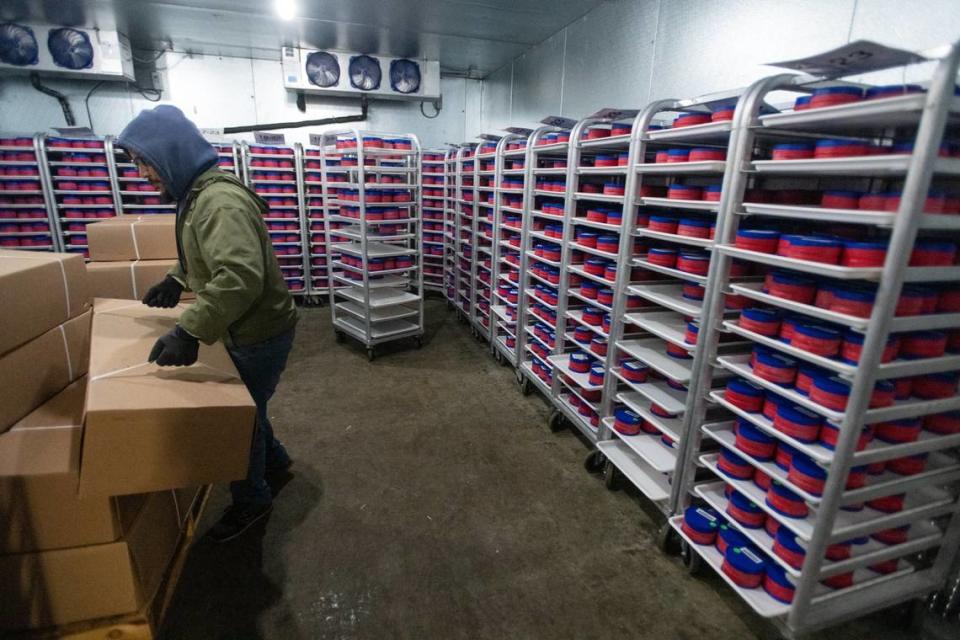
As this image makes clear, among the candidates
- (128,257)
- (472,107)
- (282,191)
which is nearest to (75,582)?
(128,257)

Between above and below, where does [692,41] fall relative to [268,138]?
above

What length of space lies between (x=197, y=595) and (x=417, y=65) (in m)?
6.03

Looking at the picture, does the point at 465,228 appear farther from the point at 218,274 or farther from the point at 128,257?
the point at 218,274

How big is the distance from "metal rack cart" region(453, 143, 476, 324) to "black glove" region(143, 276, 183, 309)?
2.89 meters

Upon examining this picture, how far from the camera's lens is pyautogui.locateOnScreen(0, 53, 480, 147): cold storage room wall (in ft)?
18.3

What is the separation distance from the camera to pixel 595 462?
2814mm

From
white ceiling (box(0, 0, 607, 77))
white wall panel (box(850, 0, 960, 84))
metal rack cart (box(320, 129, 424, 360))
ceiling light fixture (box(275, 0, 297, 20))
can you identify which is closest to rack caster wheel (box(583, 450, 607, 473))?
white wall panel (box(850, 0, 960, 84))

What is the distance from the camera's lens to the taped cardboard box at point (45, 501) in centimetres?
137

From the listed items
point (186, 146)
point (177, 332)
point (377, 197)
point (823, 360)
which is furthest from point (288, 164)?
point (823, 360)

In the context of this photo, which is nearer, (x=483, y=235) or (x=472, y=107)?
(x=483, y=235)

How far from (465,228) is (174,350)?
12.5 ft

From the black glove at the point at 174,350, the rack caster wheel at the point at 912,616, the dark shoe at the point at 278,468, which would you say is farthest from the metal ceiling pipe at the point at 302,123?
the rack caster wheel at the point at 912,616

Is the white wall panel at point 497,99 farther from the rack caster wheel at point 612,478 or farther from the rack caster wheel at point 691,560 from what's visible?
the rack caster wheel at point 691,560

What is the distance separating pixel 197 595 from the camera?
1920 millimetres
